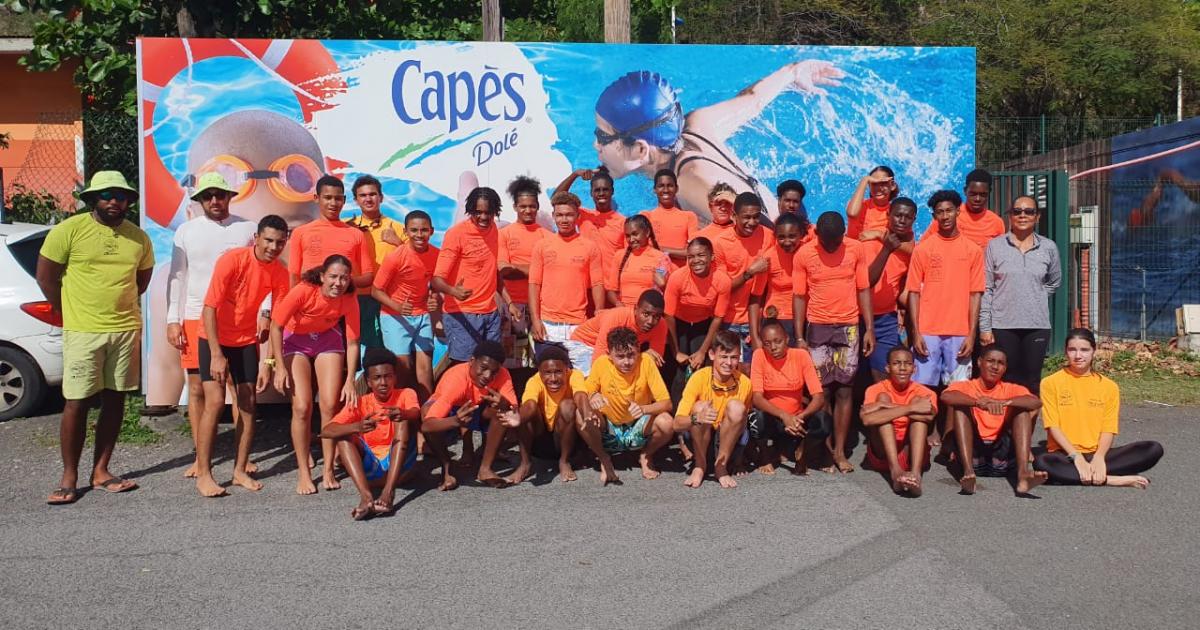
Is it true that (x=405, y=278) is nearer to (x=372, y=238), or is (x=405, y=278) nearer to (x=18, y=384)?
(x=372, y=238)

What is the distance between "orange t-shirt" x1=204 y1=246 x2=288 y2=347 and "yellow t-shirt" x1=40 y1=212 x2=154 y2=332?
1.70ft

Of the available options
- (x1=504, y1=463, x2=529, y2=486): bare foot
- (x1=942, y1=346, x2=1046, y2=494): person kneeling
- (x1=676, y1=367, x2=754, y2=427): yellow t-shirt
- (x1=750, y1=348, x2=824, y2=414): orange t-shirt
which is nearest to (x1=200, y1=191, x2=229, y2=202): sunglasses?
(x1=504, y1=463, x2=529, y2=486): bare foot

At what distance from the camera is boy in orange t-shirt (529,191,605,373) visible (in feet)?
24.3

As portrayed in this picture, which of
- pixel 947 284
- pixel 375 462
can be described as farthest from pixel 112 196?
pixel 947 284

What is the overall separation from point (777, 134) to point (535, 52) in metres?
2.16

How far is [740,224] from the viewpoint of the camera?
25.1 ft

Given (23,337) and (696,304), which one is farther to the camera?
(23,337)

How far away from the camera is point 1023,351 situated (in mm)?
7223

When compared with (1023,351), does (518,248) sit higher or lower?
higher

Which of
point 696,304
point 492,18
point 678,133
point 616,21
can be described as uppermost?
point 492,18

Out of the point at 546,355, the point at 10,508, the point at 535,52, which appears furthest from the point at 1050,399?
the point at 10,508

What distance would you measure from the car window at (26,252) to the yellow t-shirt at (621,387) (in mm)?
4960

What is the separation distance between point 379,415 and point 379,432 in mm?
135

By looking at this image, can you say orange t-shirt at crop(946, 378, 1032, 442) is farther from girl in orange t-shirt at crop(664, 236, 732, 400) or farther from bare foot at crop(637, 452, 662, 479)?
bare foot at crop(637, 452, 662, 479)
